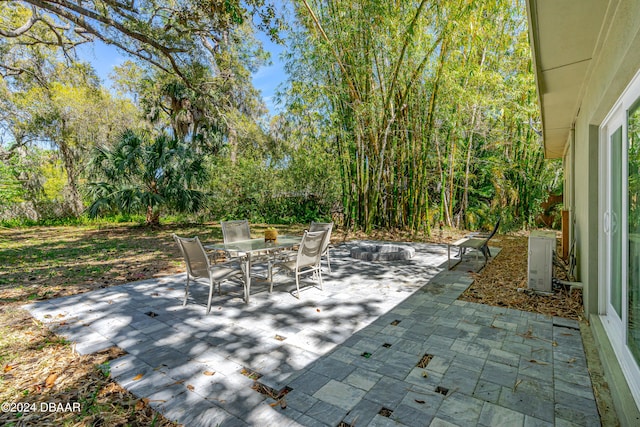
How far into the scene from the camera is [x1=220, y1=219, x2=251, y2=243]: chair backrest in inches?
178

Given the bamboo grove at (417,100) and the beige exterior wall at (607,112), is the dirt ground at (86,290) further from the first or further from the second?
the bamboo grove at (417,100)

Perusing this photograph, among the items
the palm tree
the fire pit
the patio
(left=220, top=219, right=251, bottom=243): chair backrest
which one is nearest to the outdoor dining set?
(left=220, top=219, right=251, bottom=243): chair backrest

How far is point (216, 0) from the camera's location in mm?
4910

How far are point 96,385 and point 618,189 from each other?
3.42m

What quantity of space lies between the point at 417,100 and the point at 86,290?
696cm

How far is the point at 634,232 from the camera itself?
1631mm

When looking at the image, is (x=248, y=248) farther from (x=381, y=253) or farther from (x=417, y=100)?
(x=417, y=100)

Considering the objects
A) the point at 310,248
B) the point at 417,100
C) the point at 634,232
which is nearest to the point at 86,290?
the point at 310,248

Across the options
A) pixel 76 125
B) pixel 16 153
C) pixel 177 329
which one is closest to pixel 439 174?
pixel 177 329

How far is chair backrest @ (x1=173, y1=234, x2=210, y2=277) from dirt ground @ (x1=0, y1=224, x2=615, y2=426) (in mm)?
1013

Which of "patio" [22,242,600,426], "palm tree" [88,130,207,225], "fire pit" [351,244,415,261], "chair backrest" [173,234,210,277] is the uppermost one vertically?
"palm tree" [88,130,207,225]

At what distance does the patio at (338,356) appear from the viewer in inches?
65.4

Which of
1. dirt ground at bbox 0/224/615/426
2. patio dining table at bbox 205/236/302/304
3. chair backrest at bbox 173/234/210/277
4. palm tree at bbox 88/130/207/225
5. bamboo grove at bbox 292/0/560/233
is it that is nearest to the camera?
dirt ground at bbox 0/224/615/426

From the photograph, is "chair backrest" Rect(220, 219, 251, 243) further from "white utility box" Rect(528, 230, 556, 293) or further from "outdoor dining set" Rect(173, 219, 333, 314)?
"white utility box" Rect(528, 230, 556, 293)
